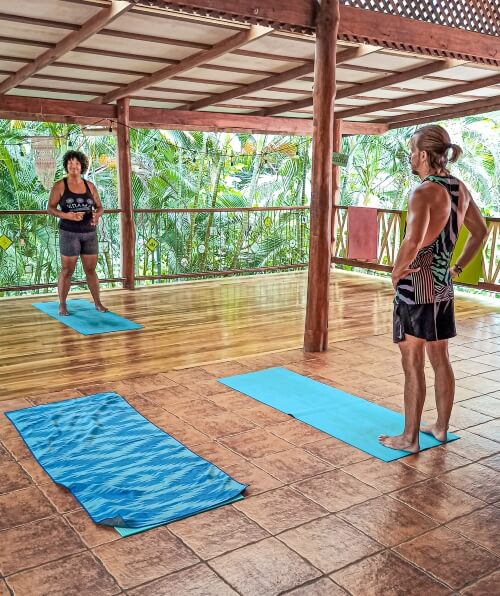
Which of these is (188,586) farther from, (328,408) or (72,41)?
(72,41)

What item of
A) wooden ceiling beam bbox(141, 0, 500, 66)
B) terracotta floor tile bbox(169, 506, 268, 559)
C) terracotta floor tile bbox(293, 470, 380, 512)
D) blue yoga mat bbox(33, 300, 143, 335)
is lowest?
terracotta floor tile bbox(293, 470, 380, 512)

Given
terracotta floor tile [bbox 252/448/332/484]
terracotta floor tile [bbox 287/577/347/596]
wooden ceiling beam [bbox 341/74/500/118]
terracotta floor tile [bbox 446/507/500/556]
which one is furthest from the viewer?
wooden ceiling beam [bbox 341/74/500/118]

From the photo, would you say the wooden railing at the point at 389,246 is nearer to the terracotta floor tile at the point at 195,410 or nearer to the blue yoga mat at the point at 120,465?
the terracotta floor tile at the point at 195,410

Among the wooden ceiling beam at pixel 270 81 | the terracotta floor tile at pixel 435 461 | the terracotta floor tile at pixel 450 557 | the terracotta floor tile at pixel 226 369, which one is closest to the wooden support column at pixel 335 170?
the wooden ceiling beam at pixel 270 81

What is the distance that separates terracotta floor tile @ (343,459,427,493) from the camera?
251cm

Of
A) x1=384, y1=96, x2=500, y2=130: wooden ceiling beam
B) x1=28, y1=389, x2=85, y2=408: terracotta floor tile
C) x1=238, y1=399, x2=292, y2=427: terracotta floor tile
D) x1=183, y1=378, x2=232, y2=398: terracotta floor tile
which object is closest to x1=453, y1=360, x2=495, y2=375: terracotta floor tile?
x1=238, y1=399, x2=292, y2=427: terracotta floor tile

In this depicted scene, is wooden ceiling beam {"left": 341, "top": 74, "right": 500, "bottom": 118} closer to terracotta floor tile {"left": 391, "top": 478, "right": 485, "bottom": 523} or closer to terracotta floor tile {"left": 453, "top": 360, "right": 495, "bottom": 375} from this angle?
terracotta floor tile {"left": 453, "top": 360, "right": 495, "bottom": 375}

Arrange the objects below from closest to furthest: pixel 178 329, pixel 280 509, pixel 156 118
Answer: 1. pixel 280 509
2. pixel 178 329
3. pixel 156 118

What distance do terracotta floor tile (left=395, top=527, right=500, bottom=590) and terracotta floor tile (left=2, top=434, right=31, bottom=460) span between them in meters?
1.69

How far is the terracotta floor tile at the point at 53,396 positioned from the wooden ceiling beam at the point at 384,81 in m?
4.35

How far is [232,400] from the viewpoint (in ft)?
11.5

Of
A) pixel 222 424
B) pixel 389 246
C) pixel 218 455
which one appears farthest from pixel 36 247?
pixel 218 455

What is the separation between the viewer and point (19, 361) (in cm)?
428

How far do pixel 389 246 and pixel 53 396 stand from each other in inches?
225
